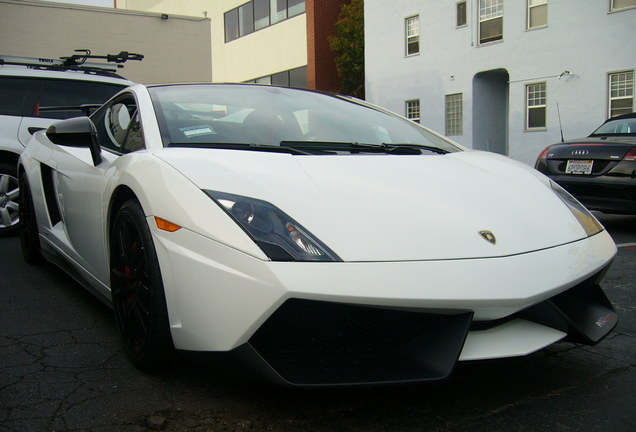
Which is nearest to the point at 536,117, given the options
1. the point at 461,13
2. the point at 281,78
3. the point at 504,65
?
the point at 504,65

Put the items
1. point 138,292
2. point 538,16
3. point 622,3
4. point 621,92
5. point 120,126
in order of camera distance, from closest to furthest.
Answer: point 138,292 → point 120,126 → point 622,3 → point 621,92 → point 538,16

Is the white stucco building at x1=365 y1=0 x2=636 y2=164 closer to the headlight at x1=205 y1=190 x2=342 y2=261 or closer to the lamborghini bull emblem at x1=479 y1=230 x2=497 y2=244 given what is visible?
the lamborghini bull emblem at x1=479 y1=230 x2=497 y2=244

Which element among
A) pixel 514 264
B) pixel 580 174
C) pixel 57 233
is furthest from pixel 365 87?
pixel 514 264

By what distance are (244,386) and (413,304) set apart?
0.83 meters

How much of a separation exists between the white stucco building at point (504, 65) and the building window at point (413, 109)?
0.04 m

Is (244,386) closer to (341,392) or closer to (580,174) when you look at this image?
(341,392)

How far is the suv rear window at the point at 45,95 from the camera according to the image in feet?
21.2

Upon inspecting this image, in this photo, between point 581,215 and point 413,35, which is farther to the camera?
point 413,35

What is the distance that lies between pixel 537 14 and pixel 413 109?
19.5ft

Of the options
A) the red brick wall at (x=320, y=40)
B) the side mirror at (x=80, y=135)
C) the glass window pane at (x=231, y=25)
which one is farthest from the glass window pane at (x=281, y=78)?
the side mirror at (x=80, y=135)

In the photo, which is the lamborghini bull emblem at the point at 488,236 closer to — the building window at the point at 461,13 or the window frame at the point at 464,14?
the window frame at the point at 464,14

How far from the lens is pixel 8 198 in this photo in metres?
6.33

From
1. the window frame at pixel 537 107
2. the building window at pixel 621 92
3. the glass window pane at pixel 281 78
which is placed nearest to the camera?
the building window at pixel 621 92

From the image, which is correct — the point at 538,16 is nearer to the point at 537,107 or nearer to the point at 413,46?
the point at 537,107
